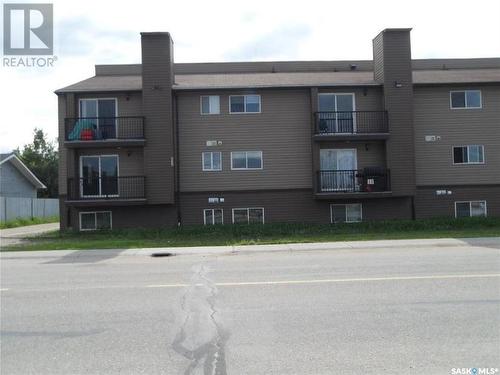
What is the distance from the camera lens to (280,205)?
27.4m

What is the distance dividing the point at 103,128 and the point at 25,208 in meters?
21.1

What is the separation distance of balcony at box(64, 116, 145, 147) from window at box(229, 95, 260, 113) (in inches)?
183

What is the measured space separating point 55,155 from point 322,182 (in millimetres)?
63510

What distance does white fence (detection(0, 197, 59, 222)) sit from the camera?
40406mm

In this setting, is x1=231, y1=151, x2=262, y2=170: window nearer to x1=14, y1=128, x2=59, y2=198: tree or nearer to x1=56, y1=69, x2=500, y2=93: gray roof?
x1=56, y1=69, x2=500, y2=93: gray roof

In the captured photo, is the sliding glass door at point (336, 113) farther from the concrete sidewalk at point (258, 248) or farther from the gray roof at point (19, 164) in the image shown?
the gray roof at point (19, 164)

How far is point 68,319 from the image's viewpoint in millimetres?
7664

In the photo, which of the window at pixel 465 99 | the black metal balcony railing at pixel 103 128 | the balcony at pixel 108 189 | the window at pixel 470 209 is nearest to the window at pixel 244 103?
the black metal balcony railing at pixel 103 128

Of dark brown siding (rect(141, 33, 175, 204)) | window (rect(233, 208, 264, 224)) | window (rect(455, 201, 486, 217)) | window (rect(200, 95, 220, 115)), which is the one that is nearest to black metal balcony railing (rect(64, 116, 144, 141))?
dark brown siding (rect(141, 33, 175, 204))

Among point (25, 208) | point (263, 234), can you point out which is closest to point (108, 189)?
point (263, 234)

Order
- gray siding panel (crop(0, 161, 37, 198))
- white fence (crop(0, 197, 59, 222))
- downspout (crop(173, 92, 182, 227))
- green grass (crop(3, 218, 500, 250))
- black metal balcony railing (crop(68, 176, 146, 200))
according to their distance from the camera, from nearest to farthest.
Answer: green grass (crop(3, 218, 500, 250)) < black metal balcony railing (crop(68, 176, 146, 200)) < downspout (crop(173, 92, 182, 227)) < white fence (crop(0, 197, 59, 222)) < gray siding panel (crop(0, 161, 37, 198))

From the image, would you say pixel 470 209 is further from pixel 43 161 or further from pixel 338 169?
pixel 43 161

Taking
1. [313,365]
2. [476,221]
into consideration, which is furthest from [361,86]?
[313,365]

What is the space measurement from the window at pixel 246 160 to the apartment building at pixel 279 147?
51mm
